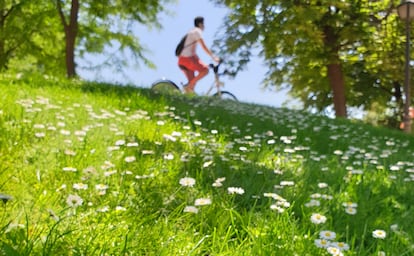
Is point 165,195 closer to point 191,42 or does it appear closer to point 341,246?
point 341,246

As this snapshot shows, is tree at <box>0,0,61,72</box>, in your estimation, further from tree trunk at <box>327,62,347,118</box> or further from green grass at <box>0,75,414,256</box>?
green grass at <box>0,75,414,256</box>

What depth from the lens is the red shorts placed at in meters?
12.0

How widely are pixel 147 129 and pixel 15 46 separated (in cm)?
2143

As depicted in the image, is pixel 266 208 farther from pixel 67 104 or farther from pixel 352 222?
pixel 67 104

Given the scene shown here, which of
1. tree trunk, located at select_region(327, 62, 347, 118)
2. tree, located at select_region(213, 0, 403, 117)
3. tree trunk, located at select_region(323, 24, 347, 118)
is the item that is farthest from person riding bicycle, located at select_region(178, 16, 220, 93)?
tree trunk, located at select_region(327, 62, 347, 118)

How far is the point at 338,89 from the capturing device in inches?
735

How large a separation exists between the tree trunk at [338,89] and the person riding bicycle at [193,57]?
26.4 feet

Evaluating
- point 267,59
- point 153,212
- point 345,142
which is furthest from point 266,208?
point 267,59

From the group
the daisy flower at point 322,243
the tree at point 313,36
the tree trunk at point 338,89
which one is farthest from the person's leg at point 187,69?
the daisy flower at point 322,243

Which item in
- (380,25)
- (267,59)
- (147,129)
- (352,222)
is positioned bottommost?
(352,222)

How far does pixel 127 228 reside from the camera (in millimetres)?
2322

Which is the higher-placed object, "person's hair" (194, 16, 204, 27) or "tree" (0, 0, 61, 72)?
"tree" (0, 0, 61, 72)

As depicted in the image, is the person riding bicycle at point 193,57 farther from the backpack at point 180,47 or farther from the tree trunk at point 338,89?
the tree trunk at point 338,89

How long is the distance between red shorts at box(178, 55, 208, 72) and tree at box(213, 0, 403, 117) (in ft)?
15.6
